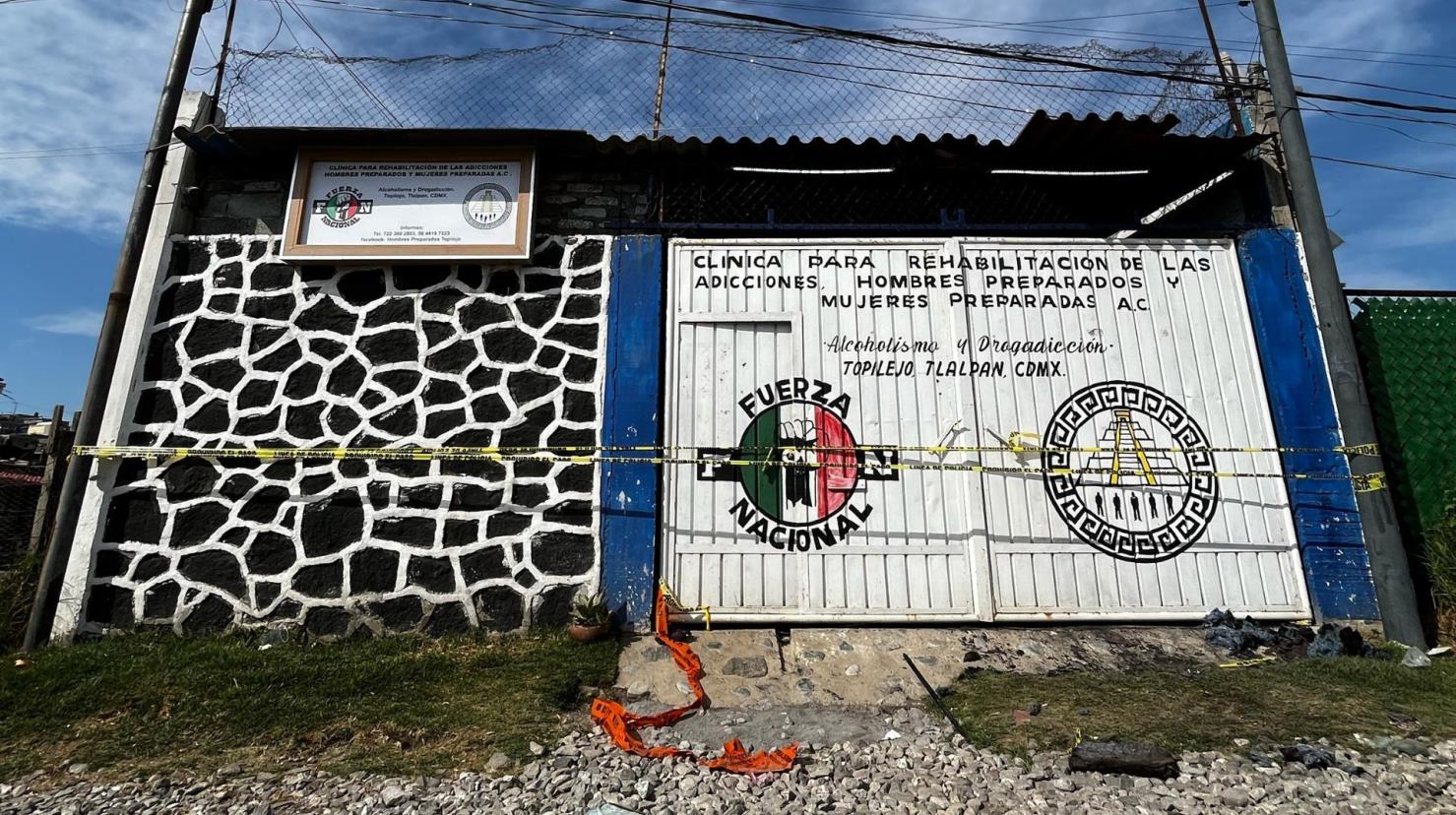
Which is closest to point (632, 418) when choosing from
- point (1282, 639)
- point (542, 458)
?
point (542, 458)

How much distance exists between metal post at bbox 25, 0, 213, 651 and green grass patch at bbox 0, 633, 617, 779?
0.49 m

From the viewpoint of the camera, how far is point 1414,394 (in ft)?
15.5

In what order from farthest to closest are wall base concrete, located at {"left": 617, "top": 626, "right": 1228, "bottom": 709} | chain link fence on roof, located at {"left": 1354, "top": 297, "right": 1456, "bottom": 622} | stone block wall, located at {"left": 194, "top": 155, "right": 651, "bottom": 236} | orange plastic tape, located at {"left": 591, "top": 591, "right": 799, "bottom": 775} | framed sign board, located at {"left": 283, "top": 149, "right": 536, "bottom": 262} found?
1. stone block wall, located at {"left": 194, "top": 155, "right": 651, "bottom": 236}
2. framed sign board, located at {"left": 283, "top": 149, "right": 536, "bottom": 262}
3. chain link fence on roof, located at {"left": 1354, "top": 297, "right": 1456, "bottom": 622}
4. wall base concrete, located at {"left": 617, "top": 626, "right": 1228, "bottom": 709}
5. orange plastic tape, located at {"left": 591, "top": 591, "right": 799, "bottom": 775}

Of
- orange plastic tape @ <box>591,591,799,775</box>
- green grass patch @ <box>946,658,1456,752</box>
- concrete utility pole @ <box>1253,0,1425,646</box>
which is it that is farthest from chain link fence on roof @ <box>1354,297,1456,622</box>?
orange plastic tape @ <box>591,591,799,775</box>

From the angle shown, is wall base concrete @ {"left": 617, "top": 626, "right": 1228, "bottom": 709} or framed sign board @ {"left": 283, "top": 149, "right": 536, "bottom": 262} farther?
framed sign board @ {"left": 283, "top": 149, "right": 536, "bottom": 262}

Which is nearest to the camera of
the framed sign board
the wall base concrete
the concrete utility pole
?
the wall base concrete

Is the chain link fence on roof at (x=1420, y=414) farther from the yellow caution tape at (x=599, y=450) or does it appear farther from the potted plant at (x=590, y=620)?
the potted plant at (x=590, y=620)

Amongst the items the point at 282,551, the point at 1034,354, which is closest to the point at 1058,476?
the point at 1034,354

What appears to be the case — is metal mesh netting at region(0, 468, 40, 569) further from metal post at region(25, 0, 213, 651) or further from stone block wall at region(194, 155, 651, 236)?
stone block wall at region(194, 155, 651, 236)

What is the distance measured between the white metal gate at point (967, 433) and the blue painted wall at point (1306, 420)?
10 centimetres

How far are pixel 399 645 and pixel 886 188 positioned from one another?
4737mm

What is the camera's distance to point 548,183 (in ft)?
17.5

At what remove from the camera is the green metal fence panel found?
4547mm

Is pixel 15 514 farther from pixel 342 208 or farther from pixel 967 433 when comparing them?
pixel 967 433
